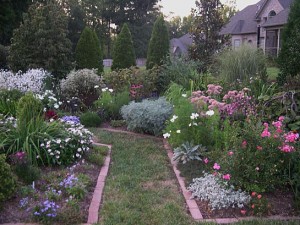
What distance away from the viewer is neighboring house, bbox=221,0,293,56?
80.2 ft

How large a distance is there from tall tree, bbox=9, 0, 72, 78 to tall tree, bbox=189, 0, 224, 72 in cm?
439

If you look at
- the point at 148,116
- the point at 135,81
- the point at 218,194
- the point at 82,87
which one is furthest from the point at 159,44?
the point at 218,194

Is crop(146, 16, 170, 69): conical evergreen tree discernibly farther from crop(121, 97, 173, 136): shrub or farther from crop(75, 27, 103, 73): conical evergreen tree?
crop(121, 97, 173, 136): shrub

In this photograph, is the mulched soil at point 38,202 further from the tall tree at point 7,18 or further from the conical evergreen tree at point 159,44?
the tall tree at point 7,18

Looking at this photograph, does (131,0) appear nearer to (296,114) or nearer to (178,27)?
(178,27)

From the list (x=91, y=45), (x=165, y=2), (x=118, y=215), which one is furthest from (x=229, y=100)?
(x=165, y=2)

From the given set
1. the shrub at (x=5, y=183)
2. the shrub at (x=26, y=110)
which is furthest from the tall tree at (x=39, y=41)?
the shrub at (x=5, y=183)

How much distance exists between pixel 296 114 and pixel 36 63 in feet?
25.3

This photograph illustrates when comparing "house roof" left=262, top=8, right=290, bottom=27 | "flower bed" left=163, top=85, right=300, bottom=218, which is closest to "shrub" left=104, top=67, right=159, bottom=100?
"flower bed" left=163, top=85, right=300, bottom=218

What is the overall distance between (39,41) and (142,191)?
285 inches

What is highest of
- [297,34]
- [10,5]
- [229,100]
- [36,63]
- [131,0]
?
[131,0]

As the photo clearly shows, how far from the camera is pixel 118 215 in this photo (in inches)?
140

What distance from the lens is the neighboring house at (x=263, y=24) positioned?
2444 centimetres

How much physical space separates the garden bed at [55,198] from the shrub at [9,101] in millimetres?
2344
